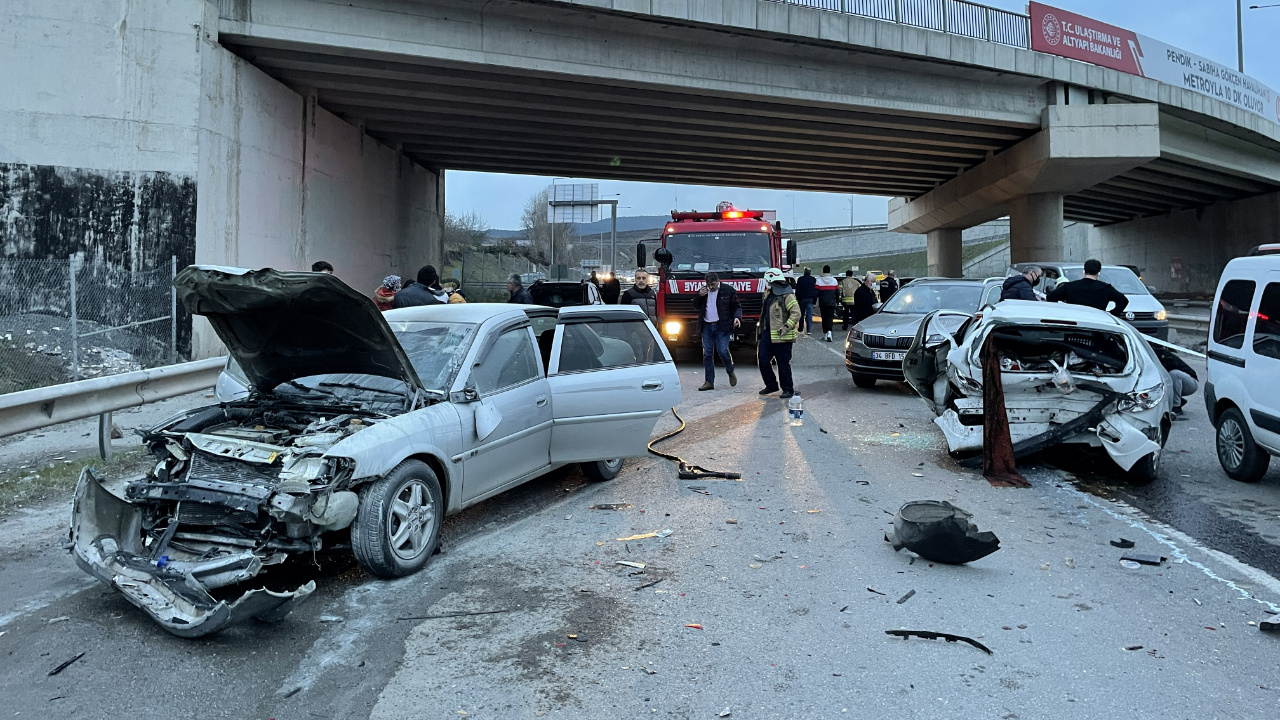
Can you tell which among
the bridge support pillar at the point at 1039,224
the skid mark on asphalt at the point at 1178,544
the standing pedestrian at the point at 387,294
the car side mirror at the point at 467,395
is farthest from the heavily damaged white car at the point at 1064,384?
the bridge support pillar at the point at 1039,224

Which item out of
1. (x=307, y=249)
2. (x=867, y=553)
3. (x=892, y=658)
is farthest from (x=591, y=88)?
(x=892, y=658)

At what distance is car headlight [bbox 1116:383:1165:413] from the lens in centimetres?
682

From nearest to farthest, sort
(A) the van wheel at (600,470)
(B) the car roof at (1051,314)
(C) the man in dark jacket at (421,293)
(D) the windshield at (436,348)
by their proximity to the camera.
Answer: (D) the windshield at (436,348)
(A) the van wheel at (600,470)
(B) the car roof at (1051,314)
(C) the man in dark jacket at (421,293)

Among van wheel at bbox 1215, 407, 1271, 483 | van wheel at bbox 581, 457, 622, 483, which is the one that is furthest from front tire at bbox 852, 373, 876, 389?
van wheel at bbox 581, 457, 622, 483

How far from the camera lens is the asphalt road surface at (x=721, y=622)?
334 cm

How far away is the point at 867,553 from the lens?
5230 mm

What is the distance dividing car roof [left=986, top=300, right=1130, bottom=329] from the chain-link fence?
10.2m

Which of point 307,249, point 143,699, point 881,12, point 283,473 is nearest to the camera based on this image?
point 143,699

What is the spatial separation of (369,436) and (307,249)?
1454 centimetres

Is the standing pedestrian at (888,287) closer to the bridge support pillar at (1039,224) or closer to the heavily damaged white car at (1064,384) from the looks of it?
the bridge support pillar at (1039,224)

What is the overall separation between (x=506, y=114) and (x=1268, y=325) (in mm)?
17238

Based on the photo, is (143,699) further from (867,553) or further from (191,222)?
(191,222)

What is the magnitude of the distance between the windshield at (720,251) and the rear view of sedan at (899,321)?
336 centimetres

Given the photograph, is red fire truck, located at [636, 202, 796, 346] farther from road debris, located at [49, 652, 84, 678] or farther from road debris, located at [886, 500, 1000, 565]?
road debris, located at [49, 652, 84, 678]
